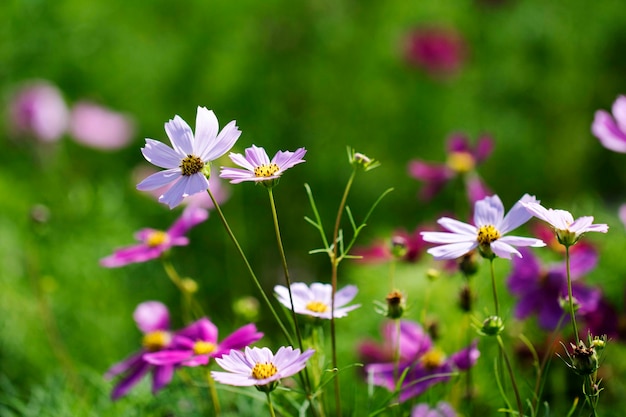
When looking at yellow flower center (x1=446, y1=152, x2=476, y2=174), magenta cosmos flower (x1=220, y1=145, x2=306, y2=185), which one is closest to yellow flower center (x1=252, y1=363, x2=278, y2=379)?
magenta cosmos flower (x1=220, y1=145, x2=306, y2=185)

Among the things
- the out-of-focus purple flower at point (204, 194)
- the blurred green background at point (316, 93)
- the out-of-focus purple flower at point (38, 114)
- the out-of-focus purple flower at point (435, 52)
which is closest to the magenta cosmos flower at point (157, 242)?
the out-of-focus purple flower at point (204, 194)

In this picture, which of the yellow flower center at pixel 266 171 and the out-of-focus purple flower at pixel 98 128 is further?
→ the out-of-focus purple flower at pixel 98 128

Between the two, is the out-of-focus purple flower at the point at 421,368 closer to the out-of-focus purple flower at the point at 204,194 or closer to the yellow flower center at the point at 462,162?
the yellow flower center at the point at 462,162

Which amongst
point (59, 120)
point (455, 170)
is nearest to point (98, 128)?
point (59, 120)

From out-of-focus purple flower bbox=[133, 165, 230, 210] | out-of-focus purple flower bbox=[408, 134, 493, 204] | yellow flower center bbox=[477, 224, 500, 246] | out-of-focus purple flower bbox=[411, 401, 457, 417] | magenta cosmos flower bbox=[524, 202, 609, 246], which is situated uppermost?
magenta cosmos flower bbox=[524, 202, 609, 246]

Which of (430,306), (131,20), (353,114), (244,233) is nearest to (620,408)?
(430,306)

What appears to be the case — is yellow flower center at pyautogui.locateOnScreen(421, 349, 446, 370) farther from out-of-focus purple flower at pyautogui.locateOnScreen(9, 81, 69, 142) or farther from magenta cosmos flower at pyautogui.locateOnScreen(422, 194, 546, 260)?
out-of-focus purple flower at pyautogui.locateOnScreen(9, 81, 69, 142)

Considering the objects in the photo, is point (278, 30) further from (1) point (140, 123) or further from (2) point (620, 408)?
(2) point (620, 408)
